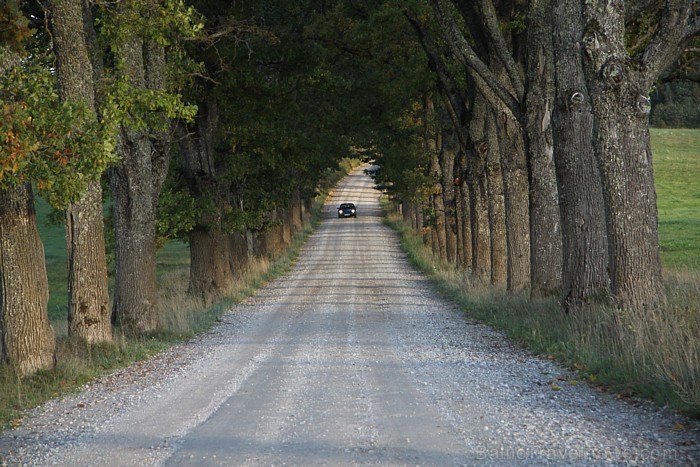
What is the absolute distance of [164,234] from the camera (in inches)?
972

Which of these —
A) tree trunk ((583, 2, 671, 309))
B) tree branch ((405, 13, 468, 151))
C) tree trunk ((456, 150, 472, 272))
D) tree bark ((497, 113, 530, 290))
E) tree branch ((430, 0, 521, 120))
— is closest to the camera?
tree trunk ((583, 2, 671, 309))

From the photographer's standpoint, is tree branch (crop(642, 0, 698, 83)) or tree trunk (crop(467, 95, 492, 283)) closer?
tree branch (crop(642, 0, 698, 83))

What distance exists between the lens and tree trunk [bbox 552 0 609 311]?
44.0 feet

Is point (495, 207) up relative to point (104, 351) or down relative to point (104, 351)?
up

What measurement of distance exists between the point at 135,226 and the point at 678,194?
61345 mm

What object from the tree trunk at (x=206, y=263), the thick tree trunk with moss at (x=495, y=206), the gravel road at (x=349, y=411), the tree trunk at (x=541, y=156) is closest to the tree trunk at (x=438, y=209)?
the tree trunk at (x=206, y=263)

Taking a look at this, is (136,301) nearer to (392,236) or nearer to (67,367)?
(67,367)

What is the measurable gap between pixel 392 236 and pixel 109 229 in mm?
36964

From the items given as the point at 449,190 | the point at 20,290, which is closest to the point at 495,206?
the point at 449,190

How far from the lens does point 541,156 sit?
17234 millimetres

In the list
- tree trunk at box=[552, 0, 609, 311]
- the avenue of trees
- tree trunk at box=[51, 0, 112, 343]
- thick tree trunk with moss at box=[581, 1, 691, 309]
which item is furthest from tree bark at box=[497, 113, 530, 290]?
tree trunk at box=[51, 0, 112, 343]

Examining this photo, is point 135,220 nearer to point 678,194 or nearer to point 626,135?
point 626,135

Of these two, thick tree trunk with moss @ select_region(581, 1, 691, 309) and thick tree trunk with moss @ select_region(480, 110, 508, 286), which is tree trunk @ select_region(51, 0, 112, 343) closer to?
thick tree trunk with moss @ select_region(581, 1, 691, 309)

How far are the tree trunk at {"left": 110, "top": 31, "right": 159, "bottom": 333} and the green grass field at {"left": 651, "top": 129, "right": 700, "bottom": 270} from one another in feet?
41.5
